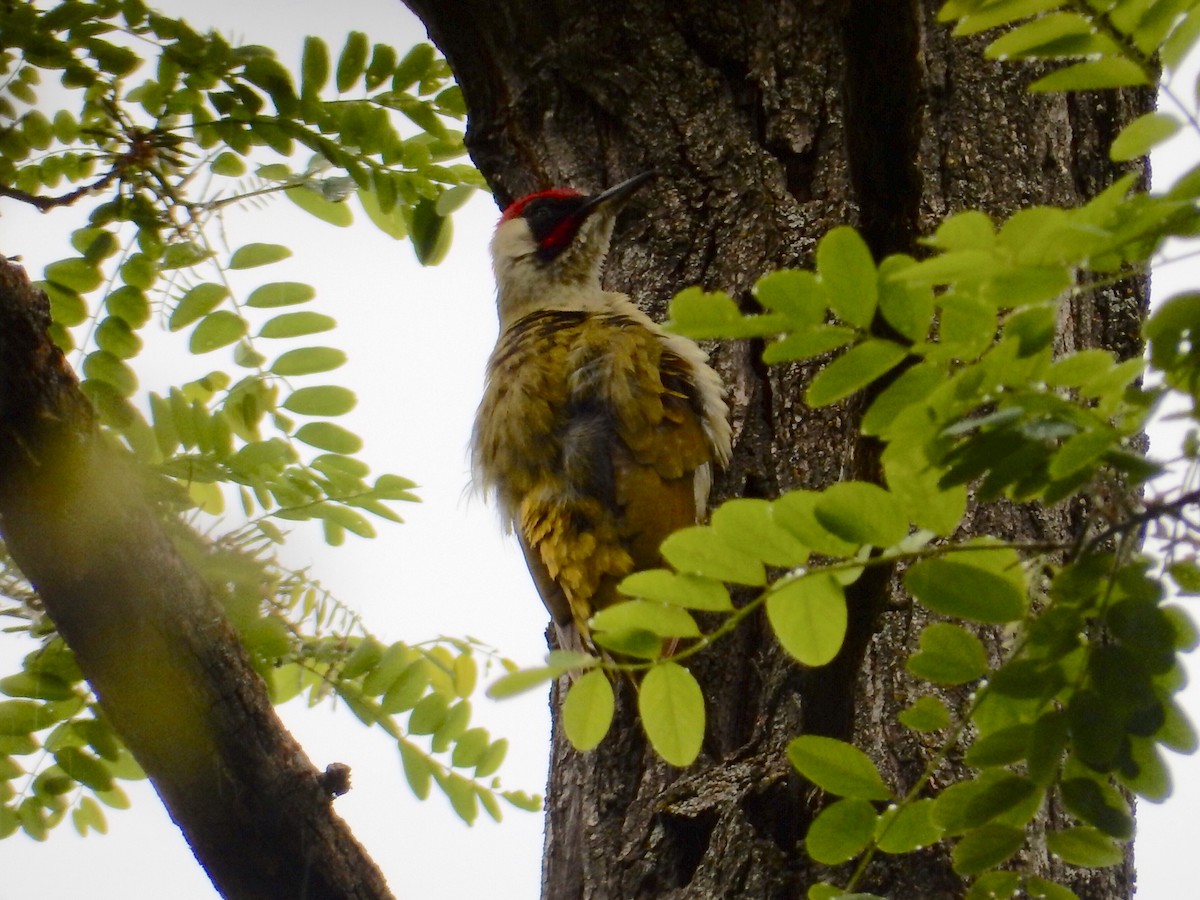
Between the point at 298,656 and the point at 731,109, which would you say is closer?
the point at 298,656

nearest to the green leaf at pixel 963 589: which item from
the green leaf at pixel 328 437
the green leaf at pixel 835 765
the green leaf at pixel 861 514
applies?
the green leaf at pixel 861 514

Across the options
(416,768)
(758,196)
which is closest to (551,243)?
(758,196)

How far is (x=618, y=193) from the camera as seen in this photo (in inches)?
107

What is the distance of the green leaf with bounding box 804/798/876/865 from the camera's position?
1400 mm

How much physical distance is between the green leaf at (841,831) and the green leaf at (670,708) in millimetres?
173

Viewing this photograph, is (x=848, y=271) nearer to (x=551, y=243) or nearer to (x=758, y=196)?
(x=758, y=196)

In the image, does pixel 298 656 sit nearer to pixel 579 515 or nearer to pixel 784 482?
pixel 579 515

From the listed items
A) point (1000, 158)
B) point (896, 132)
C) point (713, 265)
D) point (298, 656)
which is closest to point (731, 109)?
point (713, 265)

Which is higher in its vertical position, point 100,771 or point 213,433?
point 213,433

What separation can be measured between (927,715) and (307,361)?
4.66 feet

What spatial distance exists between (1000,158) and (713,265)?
0.58m

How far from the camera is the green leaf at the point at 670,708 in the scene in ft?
4.46

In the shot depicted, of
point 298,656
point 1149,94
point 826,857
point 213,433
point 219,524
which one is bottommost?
point 826,857

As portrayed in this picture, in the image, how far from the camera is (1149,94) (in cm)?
271
